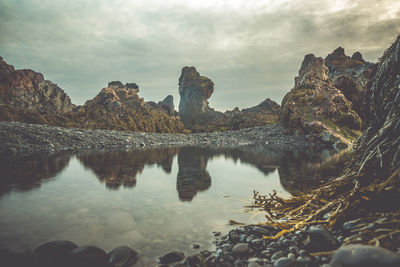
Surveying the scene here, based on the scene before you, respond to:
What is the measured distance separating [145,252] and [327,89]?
45969 mm

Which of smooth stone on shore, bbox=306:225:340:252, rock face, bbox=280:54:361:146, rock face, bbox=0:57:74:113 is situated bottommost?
smooth stone on shore, bbox=306:225:340:252

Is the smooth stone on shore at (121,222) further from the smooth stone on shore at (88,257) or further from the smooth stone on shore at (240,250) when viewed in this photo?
the smooth stone on shore at (240,250)

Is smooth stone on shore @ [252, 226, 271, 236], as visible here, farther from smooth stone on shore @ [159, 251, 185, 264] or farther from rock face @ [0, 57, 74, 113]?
rock face @ [0, 57, 74, 113]

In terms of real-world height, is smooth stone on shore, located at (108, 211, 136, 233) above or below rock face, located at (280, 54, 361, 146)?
below

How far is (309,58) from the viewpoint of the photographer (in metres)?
51.7

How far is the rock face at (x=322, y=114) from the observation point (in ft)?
106

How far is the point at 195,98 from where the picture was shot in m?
139

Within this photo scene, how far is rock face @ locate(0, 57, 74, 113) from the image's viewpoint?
7294 centimetres

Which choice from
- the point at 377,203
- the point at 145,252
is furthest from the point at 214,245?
the point at 377,203

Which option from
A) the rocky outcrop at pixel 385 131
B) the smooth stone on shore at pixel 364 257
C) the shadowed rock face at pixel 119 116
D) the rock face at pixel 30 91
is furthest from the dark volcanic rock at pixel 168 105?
the smooth stone on shore at pixel 364 257

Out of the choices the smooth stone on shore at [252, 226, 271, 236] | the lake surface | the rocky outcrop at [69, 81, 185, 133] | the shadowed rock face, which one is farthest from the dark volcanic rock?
the smooth stone on shore at [252, 226, 271, 236]

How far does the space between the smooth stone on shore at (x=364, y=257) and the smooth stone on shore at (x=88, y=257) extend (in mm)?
2690

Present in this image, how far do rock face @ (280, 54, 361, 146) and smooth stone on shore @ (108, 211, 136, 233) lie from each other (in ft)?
106

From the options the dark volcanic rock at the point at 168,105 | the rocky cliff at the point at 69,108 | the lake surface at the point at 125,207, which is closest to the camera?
the lake surface at the point at 125,207
